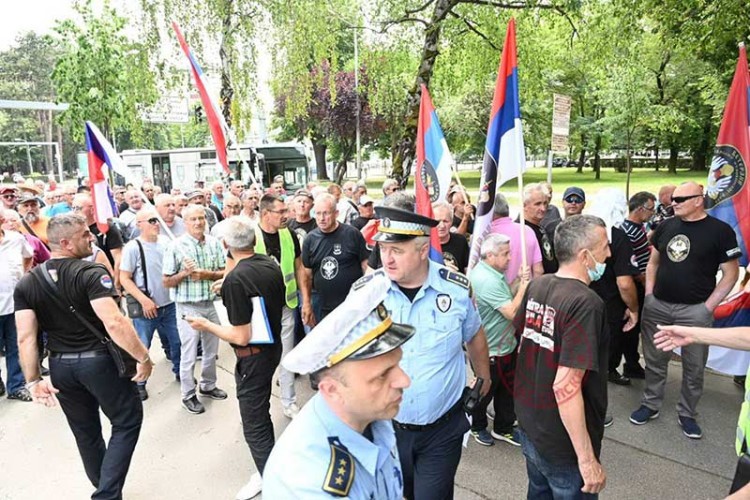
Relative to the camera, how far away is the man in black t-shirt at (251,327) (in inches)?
133

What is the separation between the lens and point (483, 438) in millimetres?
4191

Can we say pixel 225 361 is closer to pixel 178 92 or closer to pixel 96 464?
pixel 96 464

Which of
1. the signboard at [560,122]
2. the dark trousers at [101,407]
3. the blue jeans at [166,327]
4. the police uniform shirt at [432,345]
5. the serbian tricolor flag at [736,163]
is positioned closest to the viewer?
the police uniform shirt at [432,345]

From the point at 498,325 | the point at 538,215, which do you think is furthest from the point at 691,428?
the point at 538,215

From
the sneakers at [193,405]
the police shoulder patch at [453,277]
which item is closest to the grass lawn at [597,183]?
the sneakers at [193,405]

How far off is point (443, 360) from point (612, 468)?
85.5 inches

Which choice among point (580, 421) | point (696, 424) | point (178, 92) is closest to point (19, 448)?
point (580, 421)

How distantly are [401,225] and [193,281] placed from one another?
9.99ft

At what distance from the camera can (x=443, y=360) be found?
8.64 ft

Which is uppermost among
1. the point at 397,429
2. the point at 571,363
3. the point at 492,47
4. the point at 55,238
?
the point at 492,47

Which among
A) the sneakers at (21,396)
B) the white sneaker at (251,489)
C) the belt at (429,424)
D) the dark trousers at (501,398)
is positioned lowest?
the sneakers at (21,396)

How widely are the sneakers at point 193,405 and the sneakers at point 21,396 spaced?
176 cm

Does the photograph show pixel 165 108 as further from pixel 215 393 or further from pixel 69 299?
pixel 69 299

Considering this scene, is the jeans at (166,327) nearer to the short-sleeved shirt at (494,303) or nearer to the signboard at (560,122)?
the short-sleeved shirt at (494,303)
